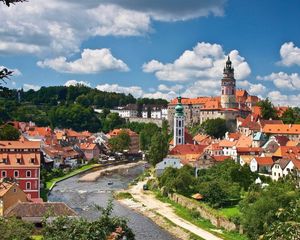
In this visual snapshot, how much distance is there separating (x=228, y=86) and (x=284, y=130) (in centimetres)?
2304

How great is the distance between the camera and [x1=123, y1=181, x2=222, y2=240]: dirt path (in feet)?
99.5

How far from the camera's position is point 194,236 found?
29.1 m

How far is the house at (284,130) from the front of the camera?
66.1 m

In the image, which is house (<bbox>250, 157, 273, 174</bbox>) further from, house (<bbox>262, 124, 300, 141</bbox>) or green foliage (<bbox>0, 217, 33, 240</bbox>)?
green foliage (<bbox>0, 217, 33, 240</bbox>)

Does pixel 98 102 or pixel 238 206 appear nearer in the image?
pixel 238 206

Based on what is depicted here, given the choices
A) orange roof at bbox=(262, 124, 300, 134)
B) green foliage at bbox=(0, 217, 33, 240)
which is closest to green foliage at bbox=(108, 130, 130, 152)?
orange roof at bbox=(262, 124, 300, 134)

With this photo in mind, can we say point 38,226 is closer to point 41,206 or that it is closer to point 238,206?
point 41,206

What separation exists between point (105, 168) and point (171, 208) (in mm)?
29215

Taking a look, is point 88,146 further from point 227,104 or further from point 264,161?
point 264,161

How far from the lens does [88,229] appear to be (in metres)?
14.8

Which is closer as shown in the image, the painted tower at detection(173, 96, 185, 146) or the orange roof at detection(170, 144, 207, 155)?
the orange roof at detection(170, 144, 207, 155)

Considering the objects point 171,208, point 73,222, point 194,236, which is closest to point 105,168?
point 171,208

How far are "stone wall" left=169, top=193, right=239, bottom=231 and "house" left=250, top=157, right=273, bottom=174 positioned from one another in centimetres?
942

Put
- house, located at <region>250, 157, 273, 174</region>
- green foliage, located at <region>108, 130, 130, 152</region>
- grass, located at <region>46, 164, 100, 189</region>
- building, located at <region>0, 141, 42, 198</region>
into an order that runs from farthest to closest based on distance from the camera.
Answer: green foliage, located at <region>108, 130, 130, 152</region> → grass, located at <region>46, 164, 100, 189</region> → house, located at <region>250, 157, 273, 174</region> → building, located at <region>0, 141, 42, 198</region>
